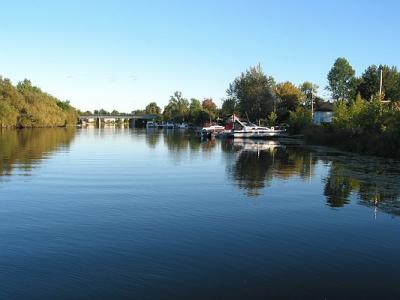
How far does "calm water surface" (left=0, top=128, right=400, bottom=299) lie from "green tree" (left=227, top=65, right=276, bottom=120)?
8771cm

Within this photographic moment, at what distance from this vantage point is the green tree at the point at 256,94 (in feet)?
379

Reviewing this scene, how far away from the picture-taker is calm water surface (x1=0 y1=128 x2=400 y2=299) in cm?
1063

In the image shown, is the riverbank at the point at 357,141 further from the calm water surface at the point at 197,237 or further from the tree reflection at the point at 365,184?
the calm water surface at the point at 197,237

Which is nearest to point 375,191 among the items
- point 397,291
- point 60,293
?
point 397,291

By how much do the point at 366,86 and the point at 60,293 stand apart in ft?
319

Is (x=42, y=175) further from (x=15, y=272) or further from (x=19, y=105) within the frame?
(x=19, y=105)

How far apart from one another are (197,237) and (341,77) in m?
132

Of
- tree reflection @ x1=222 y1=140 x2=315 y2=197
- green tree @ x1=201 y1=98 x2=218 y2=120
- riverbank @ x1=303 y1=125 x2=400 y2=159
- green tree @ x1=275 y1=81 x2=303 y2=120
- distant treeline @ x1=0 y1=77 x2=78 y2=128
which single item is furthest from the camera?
green tree @ x1=201 y1=98 x2=218 y2=120

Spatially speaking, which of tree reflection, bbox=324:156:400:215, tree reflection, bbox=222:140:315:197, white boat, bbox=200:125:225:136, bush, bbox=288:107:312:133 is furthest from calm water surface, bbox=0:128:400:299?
white boat, bbox=200:125:225:136

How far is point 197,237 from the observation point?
1470 centimetres

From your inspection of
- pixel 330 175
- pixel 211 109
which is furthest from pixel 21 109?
pixel 330 175

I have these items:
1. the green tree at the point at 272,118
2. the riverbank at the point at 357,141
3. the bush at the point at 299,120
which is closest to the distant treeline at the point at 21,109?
the green tree at the point at 272,118

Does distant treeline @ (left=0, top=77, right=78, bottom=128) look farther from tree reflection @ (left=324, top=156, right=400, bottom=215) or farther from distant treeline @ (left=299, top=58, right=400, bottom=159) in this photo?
tree reflection @ (left=324, top=156, right=400, bottom=215)

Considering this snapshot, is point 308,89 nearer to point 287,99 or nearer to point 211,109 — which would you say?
point 287,99
